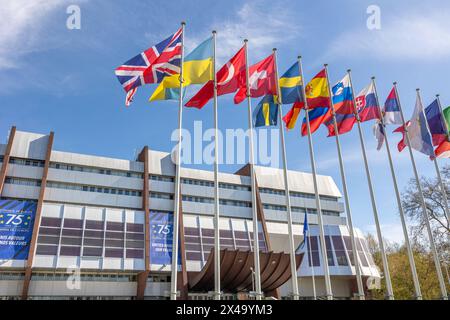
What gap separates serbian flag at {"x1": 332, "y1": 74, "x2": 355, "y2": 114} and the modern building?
49.7 ft

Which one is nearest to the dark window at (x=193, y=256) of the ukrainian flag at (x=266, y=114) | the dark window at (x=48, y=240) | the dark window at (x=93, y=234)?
the dark window at (x=93, y=234)

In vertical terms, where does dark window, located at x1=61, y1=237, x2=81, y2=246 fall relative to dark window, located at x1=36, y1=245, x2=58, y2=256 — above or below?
above

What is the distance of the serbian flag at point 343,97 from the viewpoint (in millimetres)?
20453

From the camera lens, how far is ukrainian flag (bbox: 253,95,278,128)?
18703 millimetres

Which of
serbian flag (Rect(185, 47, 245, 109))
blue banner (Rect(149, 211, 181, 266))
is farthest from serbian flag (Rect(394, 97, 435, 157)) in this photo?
blue banner (Rect(149, 211, 181, 266))

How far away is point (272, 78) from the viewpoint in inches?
728

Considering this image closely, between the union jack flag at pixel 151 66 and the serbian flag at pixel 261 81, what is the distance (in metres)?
3.54

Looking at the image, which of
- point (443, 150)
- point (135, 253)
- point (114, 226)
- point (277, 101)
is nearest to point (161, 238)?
point (135, 253)

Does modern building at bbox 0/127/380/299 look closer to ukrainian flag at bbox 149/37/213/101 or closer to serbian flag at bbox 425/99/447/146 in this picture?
serbian flag at bbox 425/99/447/146

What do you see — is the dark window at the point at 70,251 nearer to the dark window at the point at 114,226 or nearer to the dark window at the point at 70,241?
the dark window at the point at 70,241

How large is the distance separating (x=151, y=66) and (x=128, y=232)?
2357cm

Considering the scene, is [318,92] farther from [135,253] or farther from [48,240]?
[48,240]
